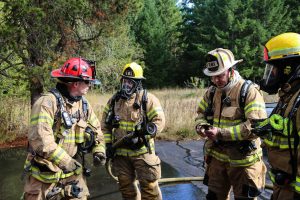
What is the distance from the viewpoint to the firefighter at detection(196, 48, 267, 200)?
3803mm

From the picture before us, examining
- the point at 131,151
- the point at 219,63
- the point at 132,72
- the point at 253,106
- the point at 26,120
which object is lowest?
the point at 26,120

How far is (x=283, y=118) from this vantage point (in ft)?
8.84

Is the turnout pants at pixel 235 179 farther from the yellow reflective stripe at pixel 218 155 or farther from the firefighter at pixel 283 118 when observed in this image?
the firefighter at pixel 283 118

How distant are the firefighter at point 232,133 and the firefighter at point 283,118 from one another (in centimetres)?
84

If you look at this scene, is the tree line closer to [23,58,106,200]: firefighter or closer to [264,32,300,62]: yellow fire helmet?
[23,58,106,200]: firefighter

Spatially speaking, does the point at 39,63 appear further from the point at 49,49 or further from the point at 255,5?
the point at 255,5

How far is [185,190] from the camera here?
19.8 ft

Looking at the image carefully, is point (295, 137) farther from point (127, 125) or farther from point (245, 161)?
point (127, 125)

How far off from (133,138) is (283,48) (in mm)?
2256

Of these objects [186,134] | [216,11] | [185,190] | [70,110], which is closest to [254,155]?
[70,110]

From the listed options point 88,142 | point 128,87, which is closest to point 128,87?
point 128,87

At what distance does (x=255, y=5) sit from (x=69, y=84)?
1485 inches

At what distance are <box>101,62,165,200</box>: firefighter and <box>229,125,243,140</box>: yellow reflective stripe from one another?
1.06 metres

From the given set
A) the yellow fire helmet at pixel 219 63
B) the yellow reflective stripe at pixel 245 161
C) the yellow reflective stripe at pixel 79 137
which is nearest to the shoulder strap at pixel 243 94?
the yellow fire helmet at pixel 219 63
